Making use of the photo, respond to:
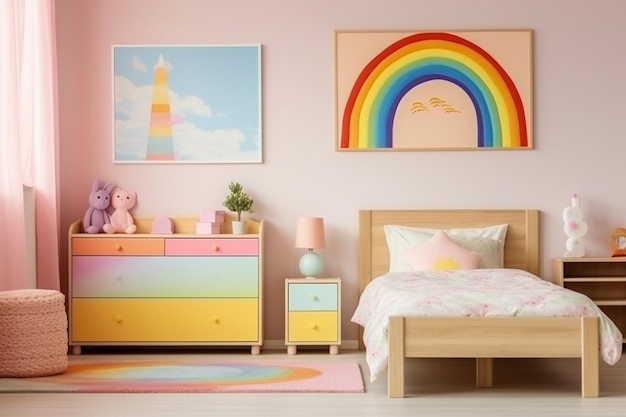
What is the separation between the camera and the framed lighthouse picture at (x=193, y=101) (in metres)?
5.76

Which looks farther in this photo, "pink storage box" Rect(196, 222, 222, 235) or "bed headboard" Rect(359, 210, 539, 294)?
"bed headboard" Rect(359, 210, 539, 294)

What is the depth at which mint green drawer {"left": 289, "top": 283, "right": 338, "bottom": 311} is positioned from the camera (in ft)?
17.8

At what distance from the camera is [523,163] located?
5770 millimetres

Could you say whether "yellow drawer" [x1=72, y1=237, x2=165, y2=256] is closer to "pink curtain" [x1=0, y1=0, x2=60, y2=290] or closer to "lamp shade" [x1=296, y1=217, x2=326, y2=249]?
"pink curtain" [x1=0, y1=0, x2=60, y2=290]

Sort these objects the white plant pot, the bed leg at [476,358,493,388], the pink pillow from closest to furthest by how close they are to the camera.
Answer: the bed leg at [476,358,493,388]
the pink pillow
the white plant pot

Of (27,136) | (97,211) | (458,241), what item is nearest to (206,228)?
(97,211)

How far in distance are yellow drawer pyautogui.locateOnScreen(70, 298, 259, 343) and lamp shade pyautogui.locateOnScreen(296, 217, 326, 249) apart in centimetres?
46

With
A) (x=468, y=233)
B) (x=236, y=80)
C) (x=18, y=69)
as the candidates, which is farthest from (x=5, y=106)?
(x=468, y=233)

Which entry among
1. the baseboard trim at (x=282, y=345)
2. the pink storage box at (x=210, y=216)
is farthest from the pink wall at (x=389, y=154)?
the pink storage box at (x=210, y=216)

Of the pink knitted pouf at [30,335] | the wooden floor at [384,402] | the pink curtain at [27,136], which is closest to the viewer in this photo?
the wooden floor at [384,402]

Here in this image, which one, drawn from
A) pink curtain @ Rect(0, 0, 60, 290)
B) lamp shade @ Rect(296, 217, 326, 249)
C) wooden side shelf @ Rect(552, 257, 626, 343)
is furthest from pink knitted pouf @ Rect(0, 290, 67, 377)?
wooden side shelf @ Rect(552, 257, 626, 343)

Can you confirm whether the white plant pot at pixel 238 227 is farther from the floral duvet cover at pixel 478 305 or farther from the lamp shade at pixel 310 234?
the floral duvet cover at pixel 478 305

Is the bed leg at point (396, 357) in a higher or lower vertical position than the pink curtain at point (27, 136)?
lower

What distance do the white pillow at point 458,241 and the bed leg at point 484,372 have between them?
1.16m
